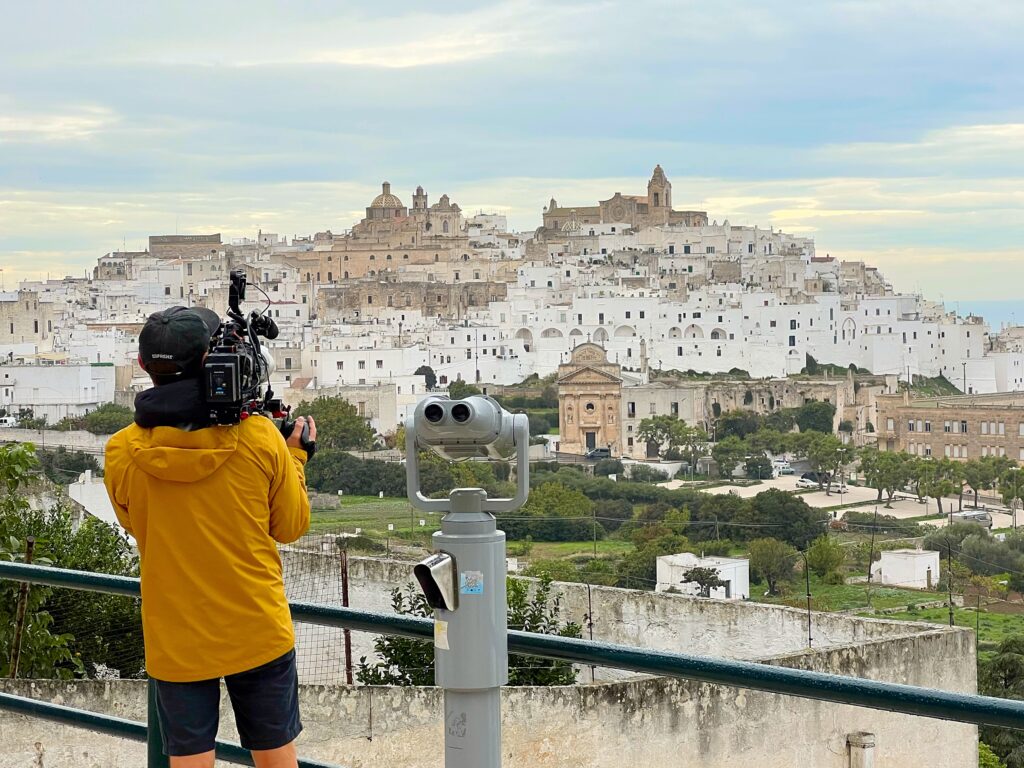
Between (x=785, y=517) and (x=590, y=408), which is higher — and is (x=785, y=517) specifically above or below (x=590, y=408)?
below

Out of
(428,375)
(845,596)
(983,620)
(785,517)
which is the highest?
(428,375)

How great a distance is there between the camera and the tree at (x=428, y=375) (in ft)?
191

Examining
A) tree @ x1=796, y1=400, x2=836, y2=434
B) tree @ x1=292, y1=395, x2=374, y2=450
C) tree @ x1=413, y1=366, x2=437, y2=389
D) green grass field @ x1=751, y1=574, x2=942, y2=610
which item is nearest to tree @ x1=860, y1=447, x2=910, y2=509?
tree @ x1=796, y1=400, x2=836, y2=434

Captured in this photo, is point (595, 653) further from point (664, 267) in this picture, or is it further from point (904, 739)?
point (664, 267)

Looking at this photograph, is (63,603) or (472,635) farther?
(63,603)

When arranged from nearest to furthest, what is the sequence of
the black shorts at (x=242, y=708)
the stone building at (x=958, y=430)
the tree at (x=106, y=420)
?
the black shorts at (x=242, y=708)
the tree at (x=106, y=420)
the stone building at (x=958, y=430)

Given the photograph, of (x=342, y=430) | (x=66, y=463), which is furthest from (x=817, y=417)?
(x=66, y=463)

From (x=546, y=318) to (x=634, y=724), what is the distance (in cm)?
5790

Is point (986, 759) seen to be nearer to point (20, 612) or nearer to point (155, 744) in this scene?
point (20, 612)

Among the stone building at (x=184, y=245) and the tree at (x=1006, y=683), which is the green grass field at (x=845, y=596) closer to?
the tree at (x=1006, y=683)

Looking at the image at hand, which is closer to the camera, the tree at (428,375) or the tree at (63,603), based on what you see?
the tree at (63,603)

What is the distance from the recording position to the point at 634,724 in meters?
7.09

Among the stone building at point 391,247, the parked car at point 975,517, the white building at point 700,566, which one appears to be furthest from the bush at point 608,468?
the stone building at point 391,247

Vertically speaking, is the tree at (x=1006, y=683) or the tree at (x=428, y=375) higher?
the tree at (x=428, y=375)
